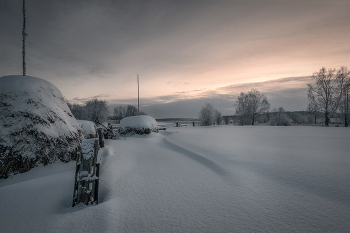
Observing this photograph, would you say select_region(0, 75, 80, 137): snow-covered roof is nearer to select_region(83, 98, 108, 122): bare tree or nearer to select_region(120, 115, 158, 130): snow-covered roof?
select_region(120, 115, 158, 130): snow-covered roof

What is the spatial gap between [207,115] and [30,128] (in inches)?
1128

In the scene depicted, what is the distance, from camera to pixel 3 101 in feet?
14.4

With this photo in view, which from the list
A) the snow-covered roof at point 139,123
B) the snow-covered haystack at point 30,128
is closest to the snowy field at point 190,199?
the snow-covered haystack at point 30,128

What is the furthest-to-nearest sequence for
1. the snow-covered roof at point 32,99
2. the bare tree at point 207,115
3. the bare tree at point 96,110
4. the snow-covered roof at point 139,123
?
1. the bare tree at point 96,110
2. the bare tree at point 207,115
3. the snow-covered roof at point 139,123
4. the snow-covered roof at point 32,99

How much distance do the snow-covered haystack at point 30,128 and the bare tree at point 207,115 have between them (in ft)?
89.7

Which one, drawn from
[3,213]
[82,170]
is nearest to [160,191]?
[82,170]

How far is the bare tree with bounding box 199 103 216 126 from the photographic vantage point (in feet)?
100

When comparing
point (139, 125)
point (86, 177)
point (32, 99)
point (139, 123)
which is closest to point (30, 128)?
point (32, 99)

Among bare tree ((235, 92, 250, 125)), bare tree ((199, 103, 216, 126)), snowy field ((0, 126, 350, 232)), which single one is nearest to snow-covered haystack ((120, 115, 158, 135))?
snowy field ((0, 126, 350, 232))

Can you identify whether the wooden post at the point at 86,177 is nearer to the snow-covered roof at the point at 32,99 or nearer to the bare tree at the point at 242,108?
the snow-covered roof at the point at 32,99

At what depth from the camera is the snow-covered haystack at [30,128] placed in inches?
147

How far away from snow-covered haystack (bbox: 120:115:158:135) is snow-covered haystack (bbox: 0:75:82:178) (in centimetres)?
789

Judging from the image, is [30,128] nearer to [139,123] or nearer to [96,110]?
[139,123]

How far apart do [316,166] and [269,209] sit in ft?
10.4
